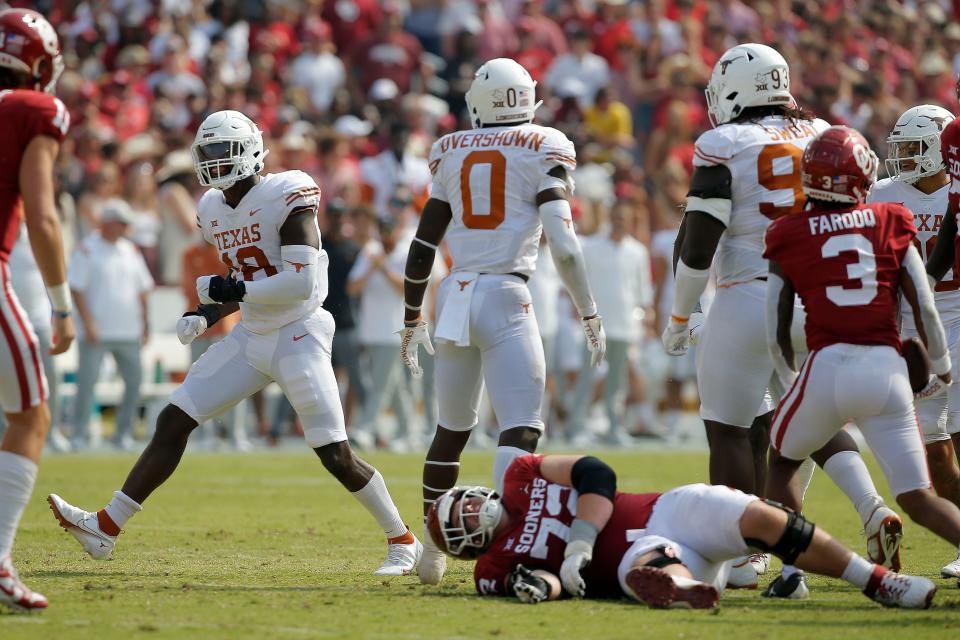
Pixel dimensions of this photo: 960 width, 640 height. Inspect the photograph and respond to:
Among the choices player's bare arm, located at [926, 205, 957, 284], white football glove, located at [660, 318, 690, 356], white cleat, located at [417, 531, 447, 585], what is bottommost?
white cleat, located at [417, 531, 447, 585]

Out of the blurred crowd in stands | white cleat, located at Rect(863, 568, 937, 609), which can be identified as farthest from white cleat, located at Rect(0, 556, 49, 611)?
the blurred crowd in stands

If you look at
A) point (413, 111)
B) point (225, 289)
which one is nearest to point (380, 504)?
point (225, 289)

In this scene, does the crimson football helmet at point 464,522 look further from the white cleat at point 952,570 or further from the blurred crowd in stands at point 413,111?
the blurred crowd in stands at point 413,111

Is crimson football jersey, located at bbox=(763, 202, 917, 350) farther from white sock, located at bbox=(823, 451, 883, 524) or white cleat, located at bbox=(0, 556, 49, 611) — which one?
white cleat, located at bbox=(0, 556, 49, 611)

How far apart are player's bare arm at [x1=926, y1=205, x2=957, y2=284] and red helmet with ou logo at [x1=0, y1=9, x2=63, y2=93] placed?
4038 millimetres

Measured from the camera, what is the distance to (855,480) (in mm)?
6551

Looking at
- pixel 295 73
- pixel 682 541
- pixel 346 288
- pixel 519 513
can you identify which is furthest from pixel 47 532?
pixel 295 73

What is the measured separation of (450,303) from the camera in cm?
719

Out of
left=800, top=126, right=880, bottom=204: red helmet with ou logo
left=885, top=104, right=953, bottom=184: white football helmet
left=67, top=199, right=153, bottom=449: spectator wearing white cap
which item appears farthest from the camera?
left=67, top=199, right=153, bottom=449: spectator wearing white cap

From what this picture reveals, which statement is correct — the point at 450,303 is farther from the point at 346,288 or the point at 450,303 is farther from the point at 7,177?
the point at 346,288

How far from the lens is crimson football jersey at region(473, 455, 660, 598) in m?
6.09

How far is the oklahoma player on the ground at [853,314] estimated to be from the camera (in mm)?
5875

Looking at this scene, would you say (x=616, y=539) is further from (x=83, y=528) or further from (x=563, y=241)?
(x=83, y=528)

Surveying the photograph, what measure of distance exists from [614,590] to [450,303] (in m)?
1.72
